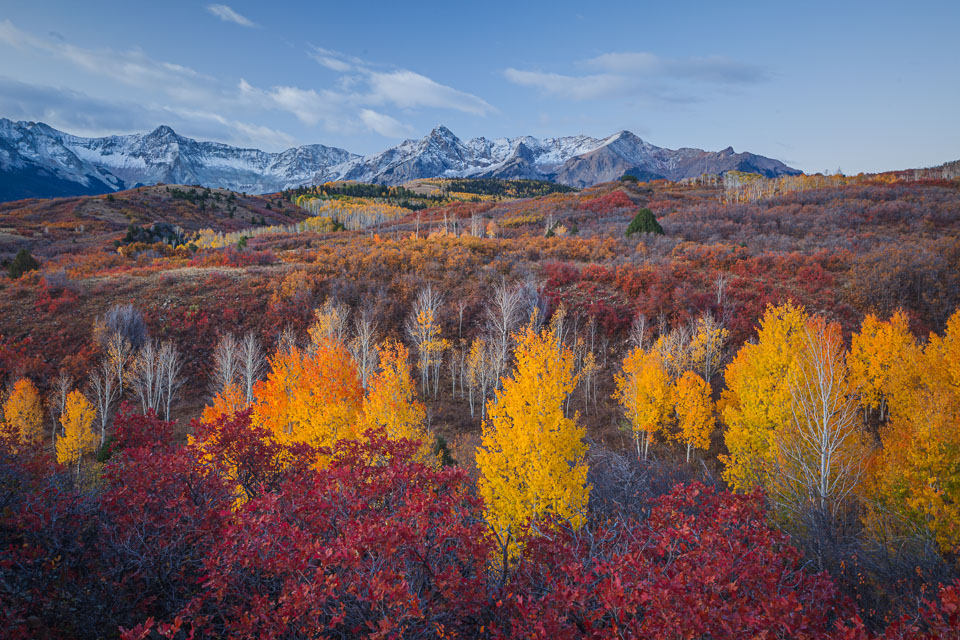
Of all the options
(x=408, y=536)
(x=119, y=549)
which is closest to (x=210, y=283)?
(x=119, y=549)

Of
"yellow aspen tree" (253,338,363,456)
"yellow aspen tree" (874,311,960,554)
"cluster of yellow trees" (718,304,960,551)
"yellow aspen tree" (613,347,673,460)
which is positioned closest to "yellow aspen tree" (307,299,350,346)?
"yellow aspen tree" (253,338,363,456)

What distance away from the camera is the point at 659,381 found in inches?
998

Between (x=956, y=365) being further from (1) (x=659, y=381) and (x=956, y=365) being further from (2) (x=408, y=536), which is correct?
(2) (x=408, y=536)

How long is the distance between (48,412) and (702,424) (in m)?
47.6

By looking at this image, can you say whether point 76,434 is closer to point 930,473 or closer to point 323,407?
point 323,407

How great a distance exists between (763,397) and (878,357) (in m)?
12.0

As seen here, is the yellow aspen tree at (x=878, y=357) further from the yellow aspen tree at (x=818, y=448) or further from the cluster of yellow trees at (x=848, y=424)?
the yellow aspen tree at (x=818, y=448)

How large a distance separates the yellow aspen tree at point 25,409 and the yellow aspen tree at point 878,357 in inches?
2053

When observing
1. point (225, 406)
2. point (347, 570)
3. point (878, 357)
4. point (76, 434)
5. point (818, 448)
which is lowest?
point (76, 434)

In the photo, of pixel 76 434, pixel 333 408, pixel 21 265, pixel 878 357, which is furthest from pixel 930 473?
pixel 21 265

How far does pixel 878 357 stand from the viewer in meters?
25.0

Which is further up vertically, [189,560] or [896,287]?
[896,287]

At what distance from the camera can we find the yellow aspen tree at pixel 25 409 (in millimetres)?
26031

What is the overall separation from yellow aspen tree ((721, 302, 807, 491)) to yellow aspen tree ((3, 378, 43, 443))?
41.8 m
